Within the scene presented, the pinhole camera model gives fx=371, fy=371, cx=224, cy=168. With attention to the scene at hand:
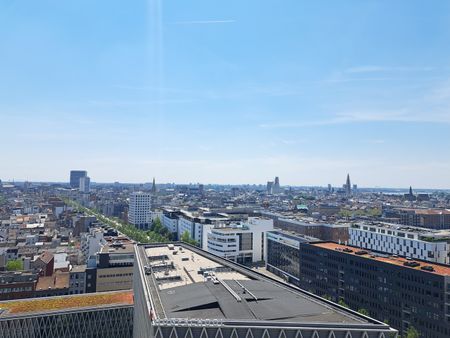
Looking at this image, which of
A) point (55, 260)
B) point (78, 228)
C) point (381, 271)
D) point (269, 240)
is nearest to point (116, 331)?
point (381, 271)

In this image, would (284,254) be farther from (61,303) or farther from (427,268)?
(61,303)

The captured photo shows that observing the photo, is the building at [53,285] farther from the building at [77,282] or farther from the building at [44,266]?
the building at [44,266]

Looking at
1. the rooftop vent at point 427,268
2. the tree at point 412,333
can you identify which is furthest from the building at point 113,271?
the rooftop vent at point 427,268

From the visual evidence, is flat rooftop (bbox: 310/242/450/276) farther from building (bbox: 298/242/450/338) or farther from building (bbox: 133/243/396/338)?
building (bbox: 133/243/396/338)

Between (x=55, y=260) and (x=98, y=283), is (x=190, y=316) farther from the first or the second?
(x=55, y=260)

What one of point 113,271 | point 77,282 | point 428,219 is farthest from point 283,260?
Result: point 428,219

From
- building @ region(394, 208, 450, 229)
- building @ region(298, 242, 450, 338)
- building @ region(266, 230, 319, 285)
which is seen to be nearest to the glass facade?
building @ region(266, 230, 319, 285)

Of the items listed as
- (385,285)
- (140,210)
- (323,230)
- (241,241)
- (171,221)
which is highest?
(140,210)
